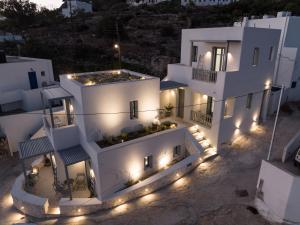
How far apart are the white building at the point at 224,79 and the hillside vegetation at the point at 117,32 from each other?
61.8 ft

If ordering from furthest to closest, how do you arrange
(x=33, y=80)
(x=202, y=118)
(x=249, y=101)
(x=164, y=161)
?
(x=33, y=80)
(x=249, y=101)
(x=202, y=118)
(x=164, y=161)

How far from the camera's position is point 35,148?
13.5 metres

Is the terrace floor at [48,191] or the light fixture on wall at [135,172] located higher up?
the light fixture on wall at [135,172]

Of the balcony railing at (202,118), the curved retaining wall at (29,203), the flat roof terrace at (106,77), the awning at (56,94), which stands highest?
the flat roof terrace at (106,77)

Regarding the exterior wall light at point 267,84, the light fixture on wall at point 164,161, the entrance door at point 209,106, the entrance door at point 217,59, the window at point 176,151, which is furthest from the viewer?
the exterior wall light at point 267,84

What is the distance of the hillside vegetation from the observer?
38.6 m

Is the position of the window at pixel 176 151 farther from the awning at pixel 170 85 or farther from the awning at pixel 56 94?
the awning at pixel 56 94

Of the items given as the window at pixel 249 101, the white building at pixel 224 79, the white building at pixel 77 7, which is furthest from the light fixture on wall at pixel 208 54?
the white building at pixel 77 7

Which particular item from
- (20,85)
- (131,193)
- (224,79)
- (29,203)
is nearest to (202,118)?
(224,79)

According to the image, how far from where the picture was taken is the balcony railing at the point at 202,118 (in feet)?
51.0

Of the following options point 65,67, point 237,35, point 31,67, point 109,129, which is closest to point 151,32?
point 65,67

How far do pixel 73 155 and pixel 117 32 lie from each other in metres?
35.9

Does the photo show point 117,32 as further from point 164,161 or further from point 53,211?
point 53,211

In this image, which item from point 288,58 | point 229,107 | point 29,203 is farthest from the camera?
point 288,58
